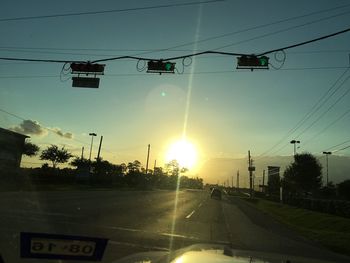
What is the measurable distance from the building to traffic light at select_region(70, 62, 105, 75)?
4990 centimetres

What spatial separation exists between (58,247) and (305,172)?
105m

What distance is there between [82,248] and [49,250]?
1.85 feet

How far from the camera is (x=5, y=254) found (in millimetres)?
11156

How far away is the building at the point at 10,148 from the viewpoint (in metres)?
68.3

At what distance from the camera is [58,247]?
716 centimetres

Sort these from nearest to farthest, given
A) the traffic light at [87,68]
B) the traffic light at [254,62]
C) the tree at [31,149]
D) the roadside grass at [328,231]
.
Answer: the traffic light at [254,62]
the traffic light at [87,68]
the roadside grass at [328,231]
the tree at [31,149]

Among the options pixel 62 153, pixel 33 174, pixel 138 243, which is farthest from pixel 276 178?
pixel 138 243

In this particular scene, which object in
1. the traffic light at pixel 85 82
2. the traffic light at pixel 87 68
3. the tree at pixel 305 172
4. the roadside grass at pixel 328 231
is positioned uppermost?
the tree at pixel 305 172

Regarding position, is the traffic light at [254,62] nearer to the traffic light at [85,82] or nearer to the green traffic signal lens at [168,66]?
the green traffic signal lens at [168,66]

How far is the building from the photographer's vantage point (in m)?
68.3

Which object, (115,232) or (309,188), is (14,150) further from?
(309,188)

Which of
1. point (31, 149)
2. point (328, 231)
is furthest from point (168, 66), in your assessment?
point (31, 149)

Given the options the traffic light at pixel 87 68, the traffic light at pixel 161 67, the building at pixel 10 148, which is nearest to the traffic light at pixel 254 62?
the traffic light at pixel 161 67

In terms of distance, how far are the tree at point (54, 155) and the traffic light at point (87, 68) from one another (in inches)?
3789
